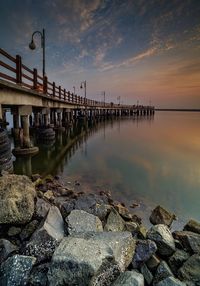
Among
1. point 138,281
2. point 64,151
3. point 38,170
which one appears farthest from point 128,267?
point 64,151

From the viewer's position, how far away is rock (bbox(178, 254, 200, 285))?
10.6ft

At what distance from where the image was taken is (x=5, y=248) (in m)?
3.44

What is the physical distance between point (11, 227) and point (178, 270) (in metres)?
2.82

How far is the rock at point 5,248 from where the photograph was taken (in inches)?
132

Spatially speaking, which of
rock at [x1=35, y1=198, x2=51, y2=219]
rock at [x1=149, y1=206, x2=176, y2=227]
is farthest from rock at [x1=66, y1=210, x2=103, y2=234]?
rock at [x1=149, y1=206, x2=176, y2=227]

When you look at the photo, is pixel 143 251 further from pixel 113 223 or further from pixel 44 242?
pixel 44 242

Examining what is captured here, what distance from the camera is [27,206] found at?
13.2ft

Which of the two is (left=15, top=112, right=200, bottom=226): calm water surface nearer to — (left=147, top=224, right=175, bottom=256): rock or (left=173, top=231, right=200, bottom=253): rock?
(left=173, top=231, right=200, bottom=253): rock

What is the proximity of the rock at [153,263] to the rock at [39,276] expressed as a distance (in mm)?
1558

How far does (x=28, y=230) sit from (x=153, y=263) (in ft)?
7.02

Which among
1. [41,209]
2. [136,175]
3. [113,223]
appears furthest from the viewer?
[136,175]

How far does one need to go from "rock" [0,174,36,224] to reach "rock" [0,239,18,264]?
0.37 meters

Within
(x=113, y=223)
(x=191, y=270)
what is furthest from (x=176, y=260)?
(x=113, y=223)

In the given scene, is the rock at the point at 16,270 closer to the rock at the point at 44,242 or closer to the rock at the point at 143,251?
the rock at the point at 44,242
